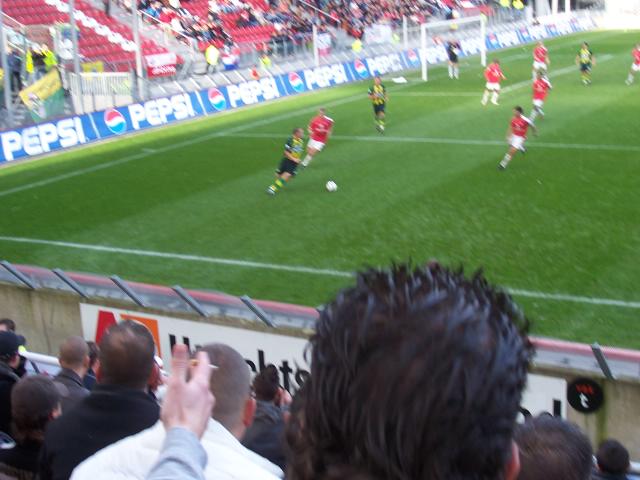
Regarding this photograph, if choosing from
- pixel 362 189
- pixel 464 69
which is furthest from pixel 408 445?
pixel 464 69

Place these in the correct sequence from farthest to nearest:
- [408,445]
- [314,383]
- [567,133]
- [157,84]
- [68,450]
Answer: [157,84] < [567,133] < [68,450] < [314,383] < [408,445]

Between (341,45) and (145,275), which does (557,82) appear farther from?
(145,275)

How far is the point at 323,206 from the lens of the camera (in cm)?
1650

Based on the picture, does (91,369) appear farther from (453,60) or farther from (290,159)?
(453,60)

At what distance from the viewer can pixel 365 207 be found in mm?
16203

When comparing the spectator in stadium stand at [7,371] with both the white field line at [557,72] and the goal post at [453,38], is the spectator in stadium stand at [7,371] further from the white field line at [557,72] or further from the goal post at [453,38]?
the goal post at [453,38]

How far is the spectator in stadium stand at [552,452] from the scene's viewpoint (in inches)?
105

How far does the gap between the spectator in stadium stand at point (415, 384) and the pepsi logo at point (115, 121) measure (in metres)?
23.4

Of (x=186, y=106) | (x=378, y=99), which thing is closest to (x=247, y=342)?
(x=378, y=99)

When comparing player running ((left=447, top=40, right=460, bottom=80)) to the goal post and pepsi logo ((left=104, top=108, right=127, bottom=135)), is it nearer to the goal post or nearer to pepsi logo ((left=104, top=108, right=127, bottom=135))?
the goal post

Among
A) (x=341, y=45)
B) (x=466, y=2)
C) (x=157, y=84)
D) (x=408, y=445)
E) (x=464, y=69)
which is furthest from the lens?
(x=466, y=2)

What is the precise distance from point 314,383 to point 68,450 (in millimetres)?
2583

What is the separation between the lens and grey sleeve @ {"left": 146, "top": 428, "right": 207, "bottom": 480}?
1771mm

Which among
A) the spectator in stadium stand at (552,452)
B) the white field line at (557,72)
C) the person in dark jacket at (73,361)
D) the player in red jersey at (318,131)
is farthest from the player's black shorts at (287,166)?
the spectator in stadium stand at (552,452)
